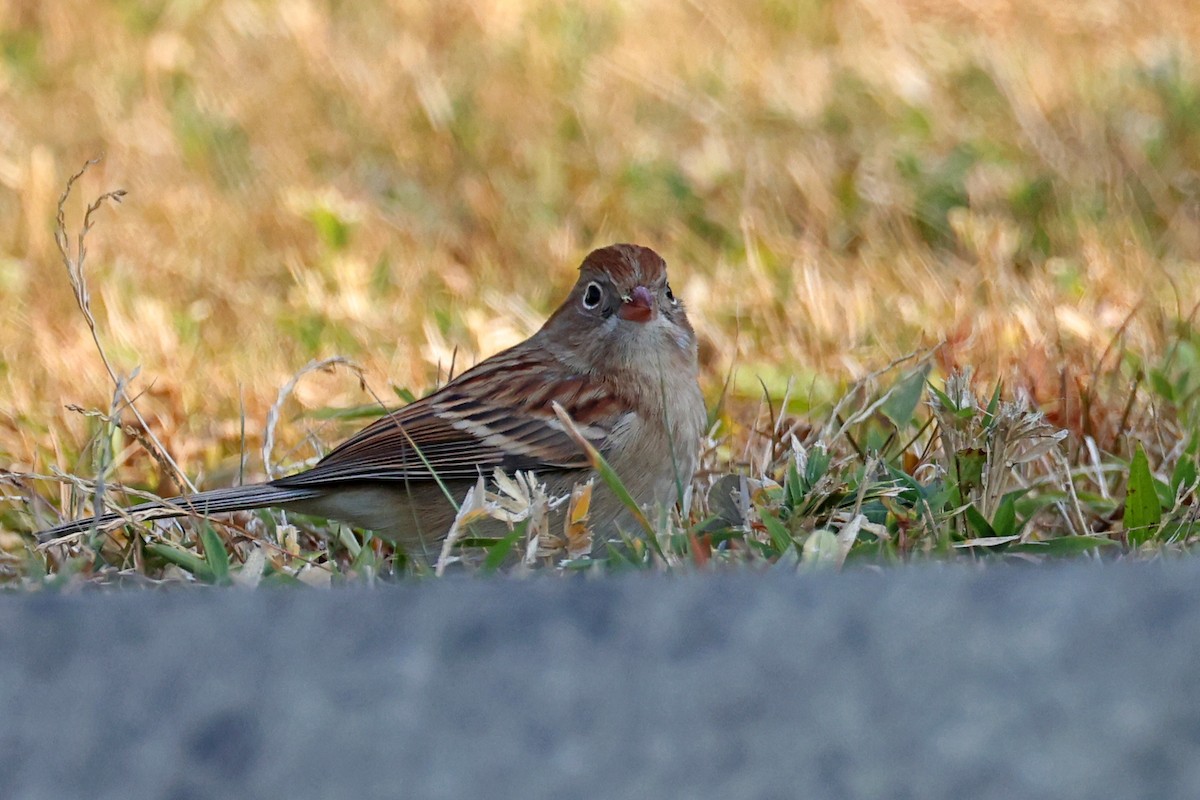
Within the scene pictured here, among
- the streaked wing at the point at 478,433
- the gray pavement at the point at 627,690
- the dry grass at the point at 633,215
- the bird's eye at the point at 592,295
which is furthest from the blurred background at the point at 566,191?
the gray pavement at the point at 627,690

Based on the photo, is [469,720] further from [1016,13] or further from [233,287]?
[1016,13]

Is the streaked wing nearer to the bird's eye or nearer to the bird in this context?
the bird

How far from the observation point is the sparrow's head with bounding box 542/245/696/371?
12.7 ft

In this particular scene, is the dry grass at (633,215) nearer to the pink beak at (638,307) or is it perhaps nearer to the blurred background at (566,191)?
the blurred background at (566,191)

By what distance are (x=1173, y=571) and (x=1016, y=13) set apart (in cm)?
703

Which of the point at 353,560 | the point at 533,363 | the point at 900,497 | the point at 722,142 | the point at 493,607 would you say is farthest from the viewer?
the point at 722,142

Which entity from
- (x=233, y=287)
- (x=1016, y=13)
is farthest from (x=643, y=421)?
(x=1016, y=13)

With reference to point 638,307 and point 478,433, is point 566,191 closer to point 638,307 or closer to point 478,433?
point 638,307

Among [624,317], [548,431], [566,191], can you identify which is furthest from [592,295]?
[566,191]

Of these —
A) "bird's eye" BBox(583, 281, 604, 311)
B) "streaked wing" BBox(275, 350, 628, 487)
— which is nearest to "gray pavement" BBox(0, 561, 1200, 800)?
"streaked wing" BBox(275, 350, 628, 487)

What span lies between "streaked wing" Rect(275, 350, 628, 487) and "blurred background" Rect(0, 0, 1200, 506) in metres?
0.41

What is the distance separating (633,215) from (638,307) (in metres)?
2.49

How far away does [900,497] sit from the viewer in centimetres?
317

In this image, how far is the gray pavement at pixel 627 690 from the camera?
1302mm
